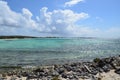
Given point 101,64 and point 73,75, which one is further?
point 101,64

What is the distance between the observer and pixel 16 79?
1383 cm

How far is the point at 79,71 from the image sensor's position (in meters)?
15.7

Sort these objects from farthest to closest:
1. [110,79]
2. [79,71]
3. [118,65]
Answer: [118,65] → [79,71] → [110,79]

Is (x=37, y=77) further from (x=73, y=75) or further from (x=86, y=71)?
(x=86, y=71)

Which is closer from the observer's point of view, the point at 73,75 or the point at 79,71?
the point at 73,75

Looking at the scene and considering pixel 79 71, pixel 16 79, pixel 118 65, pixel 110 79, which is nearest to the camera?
pixel 110 79

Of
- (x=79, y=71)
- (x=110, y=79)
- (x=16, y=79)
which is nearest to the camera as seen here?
(x=110, y=79)

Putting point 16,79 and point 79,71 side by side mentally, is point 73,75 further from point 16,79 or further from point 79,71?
point 16,79

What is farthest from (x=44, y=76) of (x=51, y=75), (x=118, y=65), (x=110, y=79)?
(x=118, y=65)

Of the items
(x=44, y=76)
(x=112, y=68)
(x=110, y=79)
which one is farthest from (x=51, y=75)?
(x=112, y=68)

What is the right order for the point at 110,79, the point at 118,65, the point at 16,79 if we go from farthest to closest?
1. the point at 118,65
2. the point at 16,79
3. the point at 110,79

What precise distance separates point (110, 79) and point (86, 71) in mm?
3119

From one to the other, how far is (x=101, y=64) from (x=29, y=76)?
268 inches

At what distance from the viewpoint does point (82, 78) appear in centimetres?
1323
